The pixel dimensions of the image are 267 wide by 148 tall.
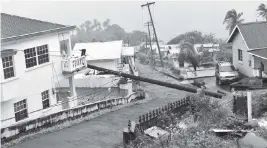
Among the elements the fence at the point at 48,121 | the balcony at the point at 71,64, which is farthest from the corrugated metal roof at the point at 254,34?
the balcony at the point at 71,64

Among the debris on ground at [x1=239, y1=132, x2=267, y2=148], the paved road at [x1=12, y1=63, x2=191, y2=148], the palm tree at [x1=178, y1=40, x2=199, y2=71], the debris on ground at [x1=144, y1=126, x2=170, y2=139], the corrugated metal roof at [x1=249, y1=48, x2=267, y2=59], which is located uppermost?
the corrugated metal roof at [x1=249, y1=48, x2=267, y2=59]

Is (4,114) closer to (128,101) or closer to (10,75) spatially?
(10,75)

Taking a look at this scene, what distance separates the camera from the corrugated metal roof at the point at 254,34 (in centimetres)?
3092

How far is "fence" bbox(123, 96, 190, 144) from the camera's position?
1459 centimetres

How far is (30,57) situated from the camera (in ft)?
71.7

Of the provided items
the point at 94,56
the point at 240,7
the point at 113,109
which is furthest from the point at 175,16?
the point at 113,109

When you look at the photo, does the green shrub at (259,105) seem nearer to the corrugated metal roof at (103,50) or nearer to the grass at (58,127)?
the grass at (58,127)

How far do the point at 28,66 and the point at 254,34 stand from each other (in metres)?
18.9

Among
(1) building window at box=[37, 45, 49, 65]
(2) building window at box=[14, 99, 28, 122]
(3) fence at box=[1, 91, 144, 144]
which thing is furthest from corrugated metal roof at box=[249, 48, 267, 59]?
(2) building window at box=[14, 99, 28, 122]

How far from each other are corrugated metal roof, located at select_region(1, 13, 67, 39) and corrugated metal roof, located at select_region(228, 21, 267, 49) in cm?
1524

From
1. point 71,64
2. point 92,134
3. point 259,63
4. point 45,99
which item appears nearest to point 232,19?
point 259,63

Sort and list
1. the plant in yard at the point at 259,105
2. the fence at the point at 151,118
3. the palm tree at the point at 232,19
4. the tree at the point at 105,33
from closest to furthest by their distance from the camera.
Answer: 1. the fence at the point at 151,118
2. the plant in yard at the point at 259,105
3. the palm tree at the point at 232,19
4. the tree at the point at 105,33

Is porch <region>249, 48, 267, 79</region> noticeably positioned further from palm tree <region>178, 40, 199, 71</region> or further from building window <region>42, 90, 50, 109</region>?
building window <region>42, 90, 50, 109</region>

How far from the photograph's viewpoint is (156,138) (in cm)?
1453
